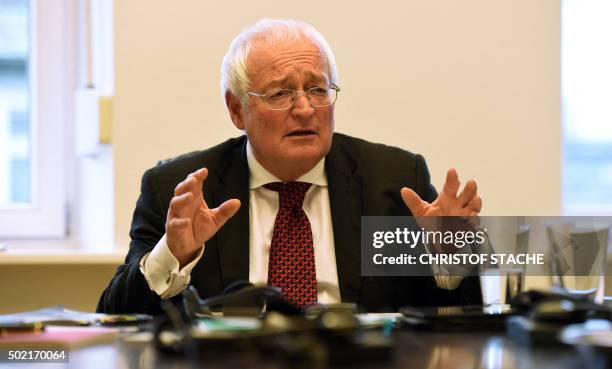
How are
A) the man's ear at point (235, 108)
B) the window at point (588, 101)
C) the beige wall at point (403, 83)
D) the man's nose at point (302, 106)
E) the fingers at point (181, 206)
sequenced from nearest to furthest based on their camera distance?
the fingers at point (181, 206) < the man's nose at point (302, 106) < the man's ear at point (235, 108) < the beige wall at point (403, 83) < the window at point (588, 101)

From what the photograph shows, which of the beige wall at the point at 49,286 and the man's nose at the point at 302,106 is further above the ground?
the man's nose at the point at 302,106

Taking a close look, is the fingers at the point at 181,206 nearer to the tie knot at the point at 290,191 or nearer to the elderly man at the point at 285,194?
the elderly man at the point at 285,194

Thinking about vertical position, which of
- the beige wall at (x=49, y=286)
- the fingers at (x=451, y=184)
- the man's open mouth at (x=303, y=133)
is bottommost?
the beige wall at (x=49, y=286)

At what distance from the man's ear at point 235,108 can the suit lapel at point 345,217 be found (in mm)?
272

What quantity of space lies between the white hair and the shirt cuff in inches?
22.4

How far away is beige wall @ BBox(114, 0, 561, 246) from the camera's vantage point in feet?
8.84

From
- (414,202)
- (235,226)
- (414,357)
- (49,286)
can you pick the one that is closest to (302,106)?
(235,226)

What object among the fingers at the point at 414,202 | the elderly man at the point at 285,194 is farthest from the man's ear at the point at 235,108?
the fingers at the point at 414,202

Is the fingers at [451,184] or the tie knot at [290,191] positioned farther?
the tie knot at [290,191]

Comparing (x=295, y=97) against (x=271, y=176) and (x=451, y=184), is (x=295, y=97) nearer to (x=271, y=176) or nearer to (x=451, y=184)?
(x=271, y=176)

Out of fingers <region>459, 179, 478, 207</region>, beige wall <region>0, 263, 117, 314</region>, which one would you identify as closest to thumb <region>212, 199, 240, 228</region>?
fingers <region>459, 179, 478, 207</region>

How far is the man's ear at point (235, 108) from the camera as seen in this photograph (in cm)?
214

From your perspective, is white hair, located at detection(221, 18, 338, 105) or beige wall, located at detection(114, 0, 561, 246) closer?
white hair, located at detection(221, 18, 338, 105)

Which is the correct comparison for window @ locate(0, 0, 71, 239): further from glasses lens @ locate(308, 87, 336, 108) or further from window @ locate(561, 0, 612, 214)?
window @ locate(561, 0, 612, 214)
